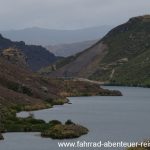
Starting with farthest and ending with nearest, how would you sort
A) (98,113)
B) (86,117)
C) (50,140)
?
(98,113), (86,117), (50,140)

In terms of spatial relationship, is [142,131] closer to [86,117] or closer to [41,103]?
[86,117]

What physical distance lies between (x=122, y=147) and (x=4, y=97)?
8829 centimetres

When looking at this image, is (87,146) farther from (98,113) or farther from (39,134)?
(98,113)

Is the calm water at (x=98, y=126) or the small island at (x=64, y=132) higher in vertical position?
the small island at (x=64, y=132)

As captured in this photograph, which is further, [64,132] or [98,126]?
[98,126]

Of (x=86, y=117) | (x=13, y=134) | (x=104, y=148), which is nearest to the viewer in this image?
(x=104, y=148)

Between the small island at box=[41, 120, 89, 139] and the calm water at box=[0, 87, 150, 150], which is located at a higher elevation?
the small island at box=[41, 120, 89, 139]

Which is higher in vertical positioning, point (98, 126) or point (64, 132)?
point (64, 132)

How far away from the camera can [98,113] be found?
178 m

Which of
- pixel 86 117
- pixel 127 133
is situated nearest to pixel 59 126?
pixel 127 133

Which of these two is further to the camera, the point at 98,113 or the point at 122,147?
the point at 98,113

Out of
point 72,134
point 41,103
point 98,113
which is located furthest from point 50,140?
point 41,103

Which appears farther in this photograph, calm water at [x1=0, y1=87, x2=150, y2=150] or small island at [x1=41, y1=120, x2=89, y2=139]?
small island at [x1=41, y1=120, x2=89, y2=139]

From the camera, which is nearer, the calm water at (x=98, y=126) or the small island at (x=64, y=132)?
the calm water at (x=98, y=126)
